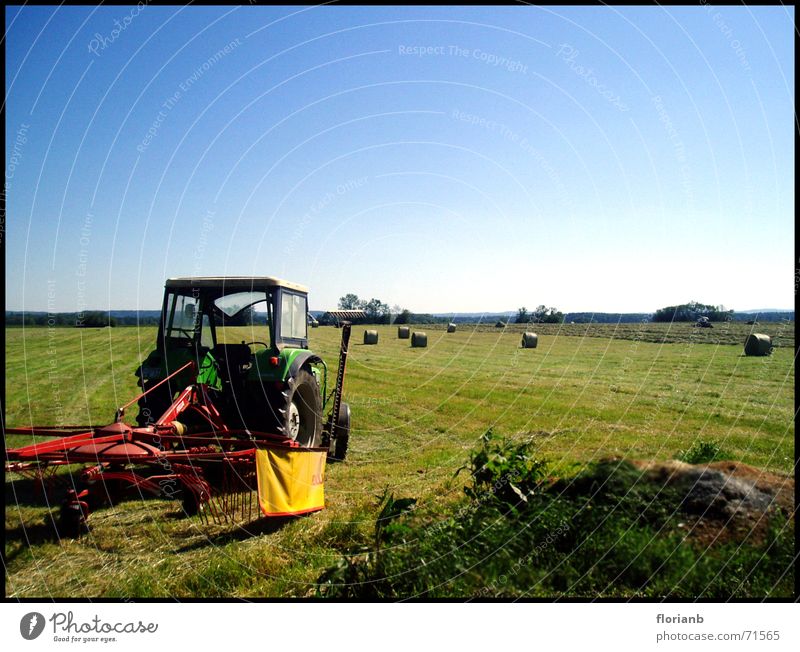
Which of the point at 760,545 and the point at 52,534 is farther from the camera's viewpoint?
the point at 52,534

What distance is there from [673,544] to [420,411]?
9195 millimetres

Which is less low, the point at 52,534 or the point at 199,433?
the point at 199,433

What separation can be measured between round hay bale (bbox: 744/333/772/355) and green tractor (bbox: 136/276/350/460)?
21.9 metres

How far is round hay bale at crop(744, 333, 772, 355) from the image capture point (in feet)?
79.3

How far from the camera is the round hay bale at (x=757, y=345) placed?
2417cm

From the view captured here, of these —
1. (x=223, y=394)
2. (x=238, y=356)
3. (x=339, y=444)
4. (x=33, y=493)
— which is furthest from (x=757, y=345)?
(x=33, y=493)

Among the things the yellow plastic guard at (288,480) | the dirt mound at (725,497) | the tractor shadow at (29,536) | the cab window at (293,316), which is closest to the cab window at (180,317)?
the cab window at (293,316)

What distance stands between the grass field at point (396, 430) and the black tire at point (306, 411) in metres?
0.61

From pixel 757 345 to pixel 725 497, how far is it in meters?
22.8

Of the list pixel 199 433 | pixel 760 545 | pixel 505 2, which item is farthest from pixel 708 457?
pixel 199 433

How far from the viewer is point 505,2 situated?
4363mm

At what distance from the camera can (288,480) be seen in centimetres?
573

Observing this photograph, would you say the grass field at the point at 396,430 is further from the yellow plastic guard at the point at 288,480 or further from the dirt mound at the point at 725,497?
the dirt mound at the point at 725,497

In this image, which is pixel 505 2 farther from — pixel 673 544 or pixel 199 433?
pixel 199 433
